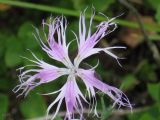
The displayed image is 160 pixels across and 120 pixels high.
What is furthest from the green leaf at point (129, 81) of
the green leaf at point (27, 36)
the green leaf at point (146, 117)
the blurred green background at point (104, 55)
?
the green leaf at point (27, 36)

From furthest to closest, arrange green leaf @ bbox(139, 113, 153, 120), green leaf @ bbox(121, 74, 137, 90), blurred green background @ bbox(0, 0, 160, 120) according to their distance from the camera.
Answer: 1. green leaf @ bbox(121, 74, 137, 90)
2. blurred green background @ bbox(0, 0, 160, 120)
3. green leaf @ bbox(139, 113, 153, 120)

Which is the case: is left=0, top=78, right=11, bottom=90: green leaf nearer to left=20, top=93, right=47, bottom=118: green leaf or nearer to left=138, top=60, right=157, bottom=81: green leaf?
left=20, top=93, right=47, bottom=118: green leaf

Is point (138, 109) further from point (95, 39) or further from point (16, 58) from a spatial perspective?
point (95, 39)

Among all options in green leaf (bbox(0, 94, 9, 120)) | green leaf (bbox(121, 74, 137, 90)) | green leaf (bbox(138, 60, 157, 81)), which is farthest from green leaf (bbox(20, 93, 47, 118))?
green leaf (bbox(138, 60, 157, 81))

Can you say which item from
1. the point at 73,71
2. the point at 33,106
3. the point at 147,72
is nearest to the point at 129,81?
the point at 147,72

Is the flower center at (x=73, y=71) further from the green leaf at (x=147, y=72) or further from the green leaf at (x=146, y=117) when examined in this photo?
the green leaf at (x=147, y=72)

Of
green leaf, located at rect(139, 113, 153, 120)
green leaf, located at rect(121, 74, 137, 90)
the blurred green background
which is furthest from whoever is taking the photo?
green leaf, located at rect(121, 74, 137, 90)

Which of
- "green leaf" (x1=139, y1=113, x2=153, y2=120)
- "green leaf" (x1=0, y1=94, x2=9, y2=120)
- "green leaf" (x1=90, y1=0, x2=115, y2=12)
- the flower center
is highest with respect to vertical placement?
"green leaf" (x1=90, y1=0, x2=115, y2=12)

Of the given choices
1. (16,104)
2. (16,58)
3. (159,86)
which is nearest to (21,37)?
(16,58)
